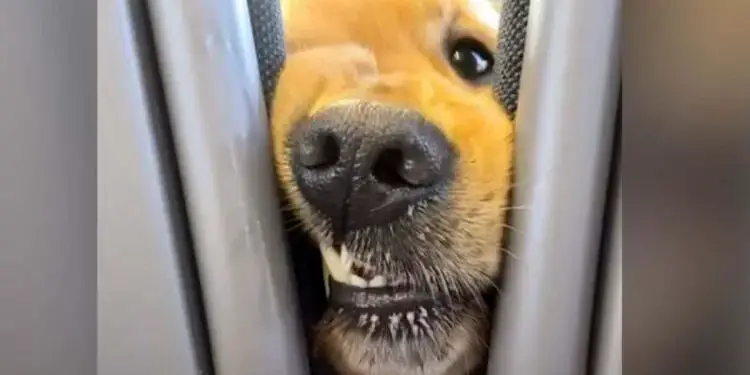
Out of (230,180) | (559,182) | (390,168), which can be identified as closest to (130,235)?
(230,180)

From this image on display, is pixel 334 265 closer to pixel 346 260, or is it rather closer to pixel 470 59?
pixel 346 260

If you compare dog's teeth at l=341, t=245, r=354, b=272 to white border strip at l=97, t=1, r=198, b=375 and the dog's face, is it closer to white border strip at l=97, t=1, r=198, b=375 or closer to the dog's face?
the dog's face

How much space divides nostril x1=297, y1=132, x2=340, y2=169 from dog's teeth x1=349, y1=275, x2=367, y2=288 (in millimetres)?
79

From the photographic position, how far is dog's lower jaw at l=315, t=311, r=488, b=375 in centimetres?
68

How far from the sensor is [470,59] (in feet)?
2.19

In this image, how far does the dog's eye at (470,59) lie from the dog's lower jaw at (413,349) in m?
0.16

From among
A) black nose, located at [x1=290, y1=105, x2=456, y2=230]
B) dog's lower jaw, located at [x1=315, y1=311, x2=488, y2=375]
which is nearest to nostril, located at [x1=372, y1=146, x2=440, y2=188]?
black nose, located at [x1=290, y1=105, x2=456, y2=230]

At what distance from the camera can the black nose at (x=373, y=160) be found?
63 centimetres

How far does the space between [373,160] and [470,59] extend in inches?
3.9

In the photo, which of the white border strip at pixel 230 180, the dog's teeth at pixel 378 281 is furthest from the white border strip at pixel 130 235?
the dog's teeth at pixel 378 281

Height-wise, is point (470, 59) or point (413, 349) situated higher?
point (470, 59)
